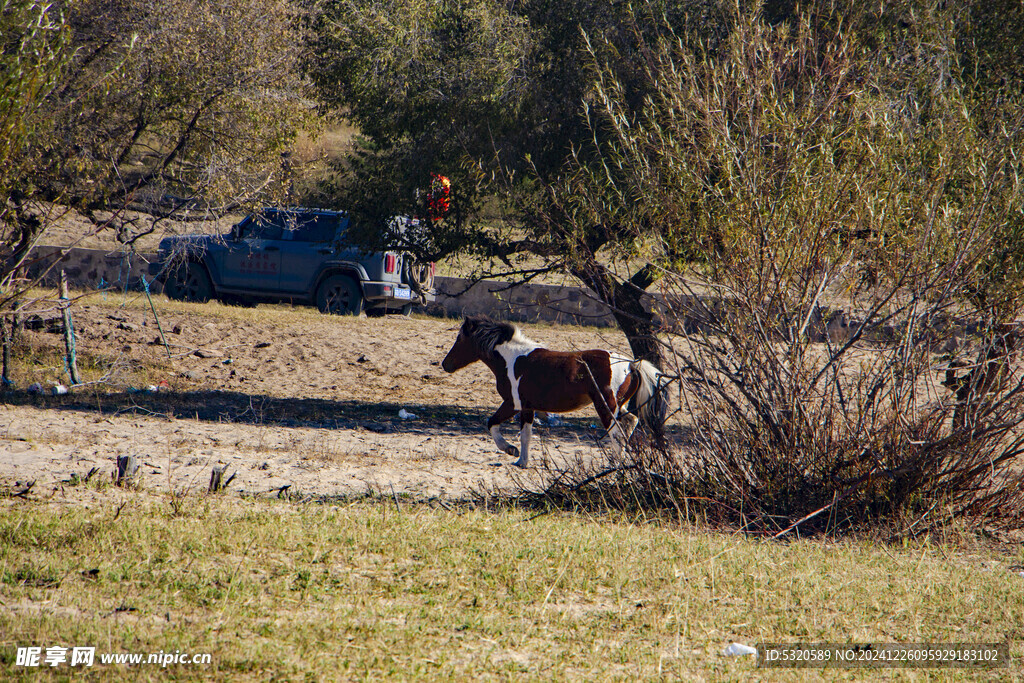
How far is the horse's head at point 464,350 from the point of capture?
10.0 m

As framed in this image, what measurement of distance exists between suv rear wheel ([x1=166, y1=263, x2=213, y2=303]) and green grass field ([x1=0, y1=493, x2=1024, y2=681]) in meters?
13.2

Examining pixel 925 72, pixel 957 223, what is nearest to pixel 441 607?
pixel 957 223

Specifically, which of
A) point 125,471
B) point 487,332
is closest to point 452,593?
point 125,471

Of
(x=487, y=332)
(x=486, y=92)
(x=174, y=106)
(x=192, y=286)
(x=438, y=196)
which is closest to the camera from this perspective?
(x=487, y=332)

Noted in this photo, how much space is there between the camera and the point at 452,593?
5.04m

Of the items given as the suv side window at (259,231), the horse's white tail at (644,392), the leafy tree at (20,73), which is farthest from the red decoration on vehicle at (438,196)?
the suv side window at (259,231)

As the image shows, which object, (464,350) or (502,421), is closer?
(502,421)

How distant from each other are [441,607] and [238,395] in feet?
29.5

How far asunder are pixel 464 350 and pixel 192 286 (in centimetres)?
1150

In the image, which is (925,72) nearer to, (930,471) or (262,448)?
(930,471)

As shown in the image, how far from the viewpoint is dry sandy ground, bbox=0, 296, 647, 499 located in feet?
27.2

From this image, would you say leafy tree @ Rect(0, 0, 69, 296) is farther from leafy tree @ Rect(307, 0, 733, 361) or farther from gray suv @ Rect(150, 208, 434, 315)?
gray suv @ Rect(150, 208, 434, 315)

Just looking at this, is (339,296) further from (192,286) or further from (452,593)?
(452,593)

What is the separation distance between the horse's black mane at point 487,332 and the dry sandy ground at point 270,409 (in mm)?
1050
